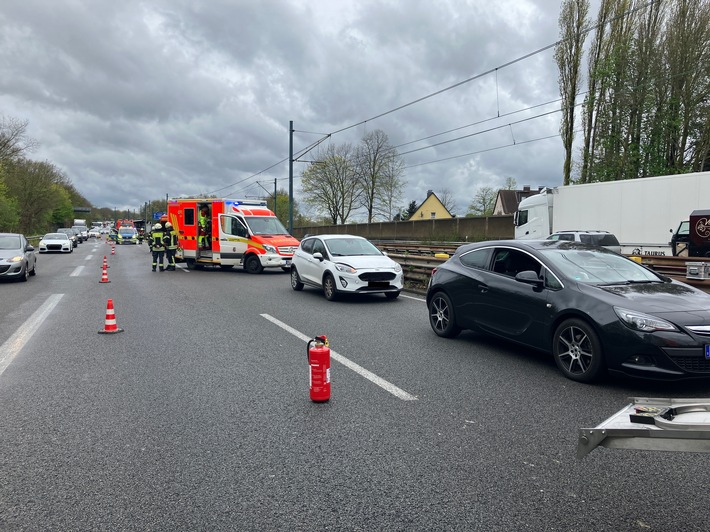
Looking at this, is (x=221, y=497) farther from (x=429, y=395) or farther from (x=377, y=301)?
(x=377, y=301)

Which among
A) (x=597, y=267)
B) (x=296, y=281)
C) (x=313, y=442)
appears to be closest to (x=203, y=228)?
(x=296, y=281)

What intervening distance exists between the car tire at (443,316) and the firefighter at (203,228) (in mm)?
14113

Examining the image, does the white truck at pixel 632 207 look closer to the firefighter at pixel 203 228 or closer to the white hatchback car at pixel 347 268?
the white hatchback car at pixel 347 268

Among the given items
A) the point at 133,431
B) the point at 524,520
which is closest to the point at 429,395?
the point at 524,520

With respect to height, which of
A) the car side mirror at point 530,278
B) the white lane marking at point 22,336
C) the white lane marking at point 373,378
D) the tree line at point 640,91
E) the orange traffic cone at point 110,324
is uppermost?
the tree line at point 640,91

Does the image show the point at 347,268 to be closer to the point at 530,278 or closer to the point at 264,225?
the point at 530,278

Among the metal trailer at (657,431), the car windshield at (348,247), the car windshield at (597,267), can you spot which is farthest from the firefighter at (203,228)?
the metal trailer at (657,431)

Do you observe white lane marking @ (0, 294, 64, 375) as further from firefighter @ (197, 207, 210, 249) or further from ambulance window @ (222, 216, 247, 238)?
firefighter @ (197, 207, 210, 249)

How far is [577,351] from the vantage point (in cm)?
554

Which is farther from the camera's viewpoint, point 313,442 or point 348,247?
point 348,247

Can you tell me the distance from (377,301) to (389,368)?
5919 mm

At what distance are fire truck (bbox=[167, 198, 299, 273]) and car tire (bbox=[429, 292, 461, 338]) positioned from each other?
36.8 feet

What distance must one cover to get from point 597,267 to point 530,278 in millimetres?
842

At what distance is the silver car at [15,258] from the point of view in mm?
15102
